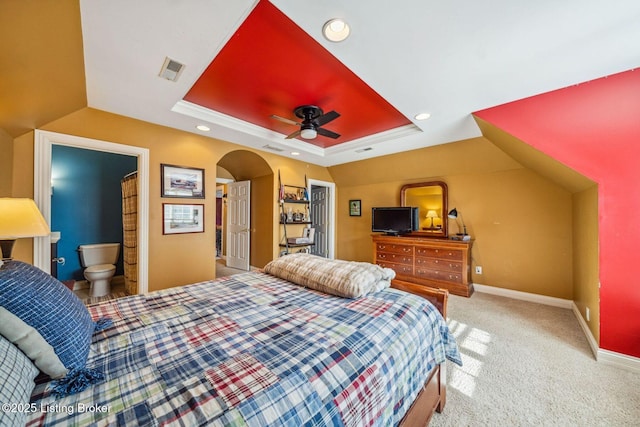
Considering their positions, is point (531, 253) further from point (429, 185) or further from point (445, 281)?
point (429, 185)

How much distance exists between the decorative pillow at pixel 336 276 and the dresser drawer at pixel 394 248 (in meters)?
2.64

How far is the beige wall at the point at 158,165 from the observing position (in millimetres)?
2266

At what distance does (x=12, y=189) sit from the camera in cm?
219

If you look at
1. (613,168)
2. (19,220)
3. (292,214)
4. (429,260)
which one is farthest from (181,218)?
(613,168)

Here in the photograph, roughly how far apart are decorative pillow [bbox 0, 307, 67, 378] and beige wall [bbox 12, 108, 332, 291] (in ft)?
7.73

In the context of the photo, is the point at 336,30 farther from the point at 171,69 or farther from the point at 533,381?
the point at 533,381

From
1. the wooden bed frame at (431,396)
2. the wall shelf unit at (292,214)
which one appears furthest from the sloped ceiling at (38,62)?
the wall shelf unit at (292,214)

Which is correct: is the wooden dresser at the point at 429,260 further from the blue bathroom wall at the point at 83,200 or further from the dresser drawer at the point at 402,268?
the blue bathroom wall at the point at 83,200

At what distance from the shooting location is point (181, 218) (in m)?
3.22

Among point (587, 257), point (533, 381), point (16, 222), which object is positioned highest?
point (16, 222)

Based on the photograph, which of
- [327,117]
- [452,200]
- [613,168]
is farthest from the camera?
[452,200]

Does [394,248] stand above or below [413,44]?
below

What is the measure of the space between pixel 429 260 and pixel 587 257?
189 cm

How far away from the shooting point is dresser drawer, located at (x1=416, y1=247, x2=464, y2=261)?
3760mm
